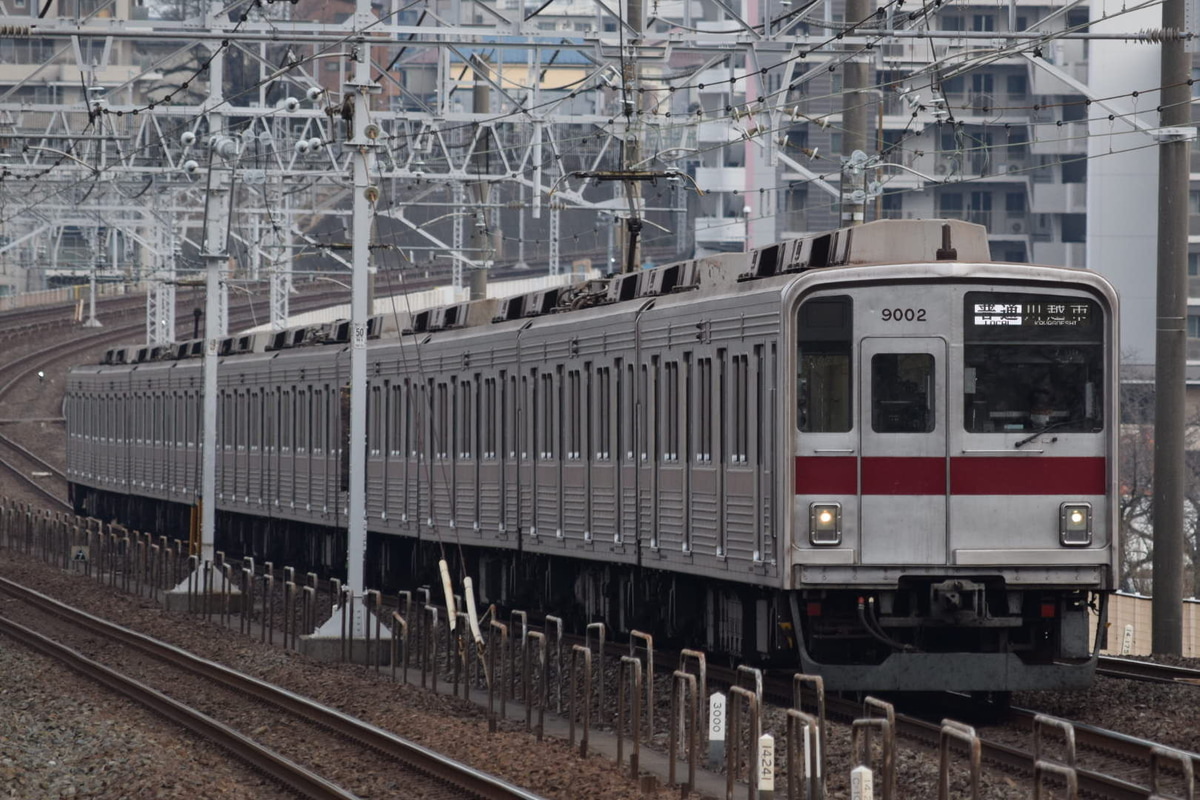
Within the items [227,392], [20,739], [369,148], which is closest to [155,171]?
[227,392]

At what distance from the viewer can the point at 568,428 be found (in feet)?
62.4

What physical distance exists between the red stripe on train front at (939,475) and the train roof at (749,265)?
135 centimetres

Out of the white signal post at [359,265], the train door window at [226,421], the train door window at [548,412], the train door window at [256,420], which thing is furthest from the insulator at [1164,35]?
the train door window at [226,421]

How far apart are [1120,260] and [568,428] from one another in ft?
172

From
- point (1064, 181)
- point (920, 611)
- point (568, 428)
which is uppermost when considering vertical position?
point (1064, 181)

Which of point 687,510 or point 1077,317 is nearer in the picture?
point 1077,317

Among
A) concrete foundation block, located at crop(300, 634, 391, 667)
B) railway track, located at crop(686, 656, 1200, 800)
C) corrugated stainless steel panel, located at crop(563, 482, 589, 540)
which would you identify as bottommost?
concrete foundation block, located at crop(300, 634, 391, 667)

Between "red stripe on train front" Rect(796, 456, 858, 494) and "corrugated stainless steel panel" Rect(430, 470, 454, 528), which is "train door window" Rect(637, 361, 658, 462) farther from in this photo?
"corrugated stainless steel panel" Rect(430, 470, 454, 528)

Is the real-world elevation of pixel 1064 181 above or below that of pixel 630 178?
above

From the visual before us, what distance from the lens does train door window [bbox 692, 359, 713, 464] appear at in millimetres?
15374

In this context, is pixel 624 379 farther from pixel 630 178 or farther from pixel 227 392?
pixel 227 392

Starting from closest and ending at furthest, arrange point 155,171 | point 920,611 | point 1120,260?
1. point 920,611
2. point 155,171
3. point 1120,260

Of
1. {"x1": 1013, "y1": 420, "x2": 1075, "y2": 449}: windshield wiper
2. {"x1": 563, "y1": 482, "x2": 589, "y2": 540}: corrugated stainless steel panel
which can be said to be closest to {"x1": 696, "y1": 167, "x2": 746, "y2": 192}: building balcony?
{"x1": 563, "y1": 482, "x2": 589, "y2": 540}: corrugated stainless steel panel

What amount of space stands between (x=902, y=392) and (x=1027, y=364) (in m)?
0.83
